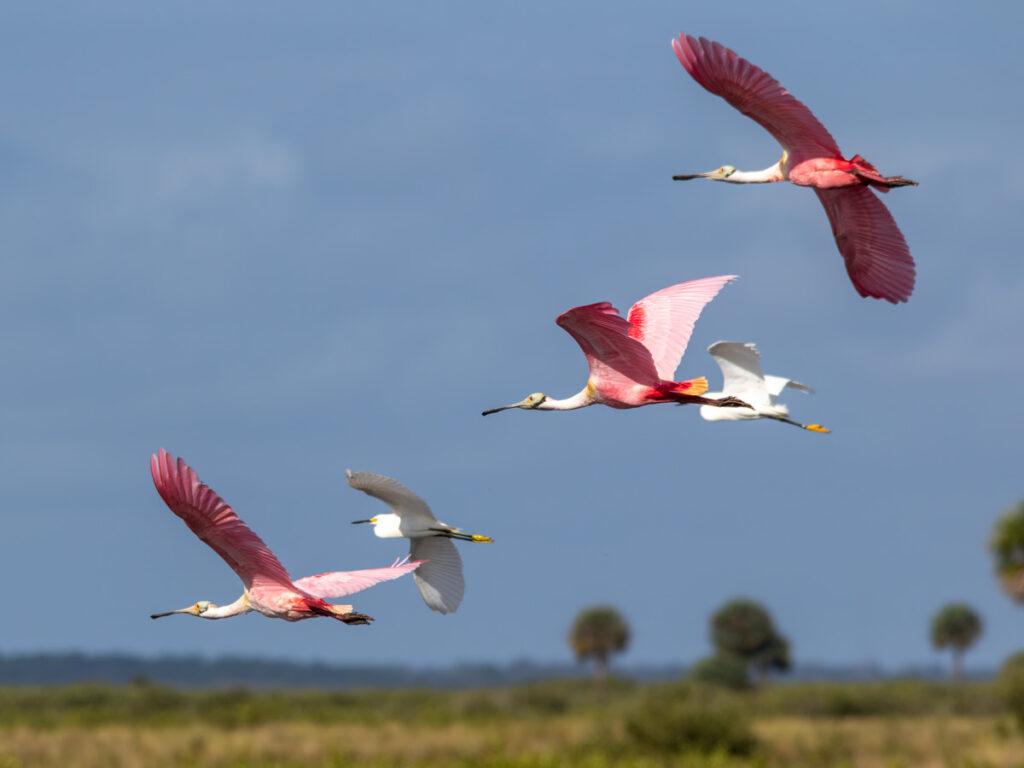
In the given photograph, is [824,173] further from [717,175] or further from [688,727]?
[688,727]

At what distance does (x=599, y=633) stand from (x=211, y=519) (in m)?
116

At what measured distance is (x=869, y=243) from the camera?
730 centimetres

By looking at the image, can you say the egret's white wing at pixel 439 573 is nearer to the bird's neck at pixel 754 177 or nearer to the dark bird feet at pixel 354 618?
the dark bird feet at pixel 354 618

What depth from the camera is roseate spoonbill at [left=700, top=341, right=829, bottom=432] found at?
10281mm

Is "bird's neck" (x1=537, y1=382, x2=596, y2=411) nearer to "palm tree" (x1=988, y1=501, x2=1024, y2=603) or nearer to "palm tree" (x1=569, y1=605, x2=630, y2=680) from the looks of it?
"palm tree" (x1=988, y1=501, x2=1024, y2=603)

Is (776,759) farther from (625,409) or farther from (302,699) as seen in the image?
(625,409)

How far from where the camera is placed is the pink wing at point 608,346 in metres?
6.47

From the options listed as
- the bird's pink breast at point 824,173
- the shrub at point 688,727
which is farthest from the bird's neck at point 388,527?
the shrub at point 688,727

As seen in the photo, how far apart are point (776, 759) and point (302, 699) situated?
4049 centimetres

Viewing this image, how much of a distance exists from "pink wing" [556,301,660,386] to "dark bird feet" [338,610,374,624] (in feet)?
5.58

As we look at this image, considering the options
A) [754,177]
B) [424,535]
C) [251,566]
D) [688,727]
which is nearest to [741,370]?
[754,177]

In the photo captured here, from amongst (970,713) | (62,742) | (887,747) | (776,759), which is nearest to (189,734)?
(62,742)

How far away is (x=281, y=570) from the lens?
599cm

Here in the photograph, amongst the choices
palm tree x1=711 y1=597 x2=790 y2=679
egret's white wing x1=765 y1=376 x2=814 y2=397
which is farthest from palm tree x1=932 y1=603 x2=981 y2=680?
egret's white wing x1=765 y1=376 x2=814 y2=397
